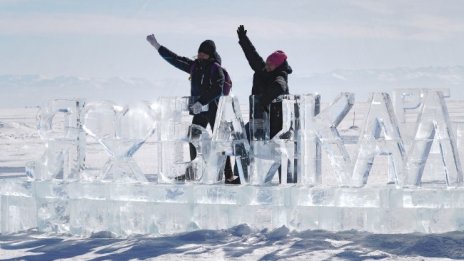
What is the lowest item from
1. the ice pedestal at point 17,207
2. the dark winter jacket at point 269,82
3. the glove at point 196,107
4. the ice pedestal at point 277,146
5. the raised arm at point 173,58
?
the ice pedestal at point 17,207

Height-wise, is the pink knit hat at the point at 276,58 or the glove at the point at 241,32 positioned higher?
the glove at the point at 241,32

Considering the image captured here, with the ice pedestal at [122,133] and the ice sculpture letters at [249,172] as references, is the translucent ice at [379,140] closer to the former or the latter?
the ice sculpture letters at [249,172]

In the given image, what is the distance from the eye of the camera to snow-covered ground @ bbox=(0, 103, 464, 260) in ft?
18.6

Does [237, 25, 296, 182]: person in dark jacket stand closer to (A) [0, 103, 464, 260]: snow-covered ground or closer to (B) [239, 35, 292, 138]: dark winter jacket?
(B) [239, 35, 292, 138]: dark winter jacket

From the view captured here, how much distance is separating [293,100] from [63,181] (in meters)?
2.49

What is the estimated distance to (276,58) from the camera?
24.4ft

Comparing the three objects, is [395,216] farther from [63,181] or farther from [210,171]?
[63,181]

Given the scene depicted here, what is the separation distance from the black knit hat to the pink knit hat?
74 cm

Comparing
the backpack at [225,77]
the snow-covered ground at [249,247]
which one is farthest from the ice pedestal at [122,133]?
the backpack at [225,77]

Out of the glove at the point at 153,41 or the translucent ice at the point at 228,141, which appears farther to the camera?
the glove at the point at 153,41

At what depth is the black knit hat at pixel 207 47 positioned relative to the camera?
25.8 feet

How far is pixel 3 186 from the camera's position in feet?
24.7

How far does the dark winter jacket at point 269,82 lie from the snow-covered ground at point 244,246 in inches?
53.0

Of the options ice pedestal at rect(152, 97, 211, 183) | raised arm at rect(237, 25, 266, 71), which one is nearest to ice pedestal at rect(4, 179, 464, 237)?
ice pedestal at rect(152, 97, 211, 183)
